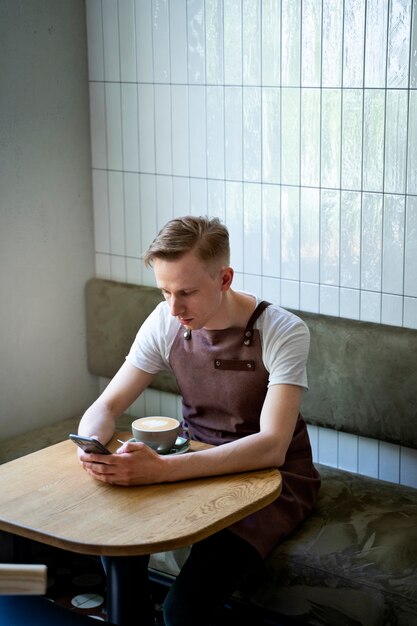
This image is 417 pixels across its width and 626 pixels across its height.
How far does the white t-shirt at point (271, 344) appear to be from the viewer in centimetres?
243

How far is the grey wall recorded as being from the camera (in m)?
3.43

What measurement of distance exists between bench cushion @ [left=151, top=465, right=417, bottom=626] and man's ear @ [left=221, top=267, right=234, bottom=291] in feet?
2.36

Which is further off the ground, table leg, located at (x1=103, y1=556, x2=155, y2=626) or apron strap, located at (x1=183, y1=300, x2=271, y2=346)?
apron strap, located at (x1=183, y1=300, x2=271, y2=346)

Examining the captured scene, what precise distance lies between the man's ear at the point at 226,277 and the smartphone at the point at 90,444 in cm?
56

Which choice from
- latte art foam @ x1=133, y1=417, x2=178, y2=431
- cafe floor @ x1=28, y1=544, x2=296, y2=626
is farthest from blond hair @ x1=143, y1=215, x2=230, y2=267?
cafe floor @ x1=28, y1=544, x2=296, y2=626

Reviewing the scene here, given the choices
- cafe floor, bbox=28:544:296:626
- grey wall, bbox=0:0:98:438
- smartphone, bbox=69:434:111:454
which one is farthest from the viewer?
grey wall, bbox=0:0:98:438

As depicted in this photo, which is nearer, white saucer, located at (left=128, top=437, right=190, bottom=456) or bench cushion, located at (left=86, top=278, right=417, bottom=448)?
white saucer, located at (left=128, top=437, right=190, bottom=456)

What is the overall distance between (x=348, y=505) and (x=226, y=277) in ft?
2.65

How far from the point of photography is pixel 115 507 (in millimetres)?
2037

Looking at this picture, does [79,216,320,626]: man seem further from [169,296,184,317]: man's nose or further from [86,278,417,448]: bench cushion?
[86,278,417,448]: bench cushion

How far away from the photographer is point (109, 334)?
369 cm

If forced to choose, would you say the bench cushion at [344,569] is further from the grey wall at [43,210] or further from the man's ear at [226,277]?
the grey wall at [43,210]

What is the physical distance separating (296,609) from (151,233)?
1617mm

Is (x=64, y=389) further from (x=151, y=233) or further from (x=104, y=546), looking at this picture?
(x=104, y=546)
